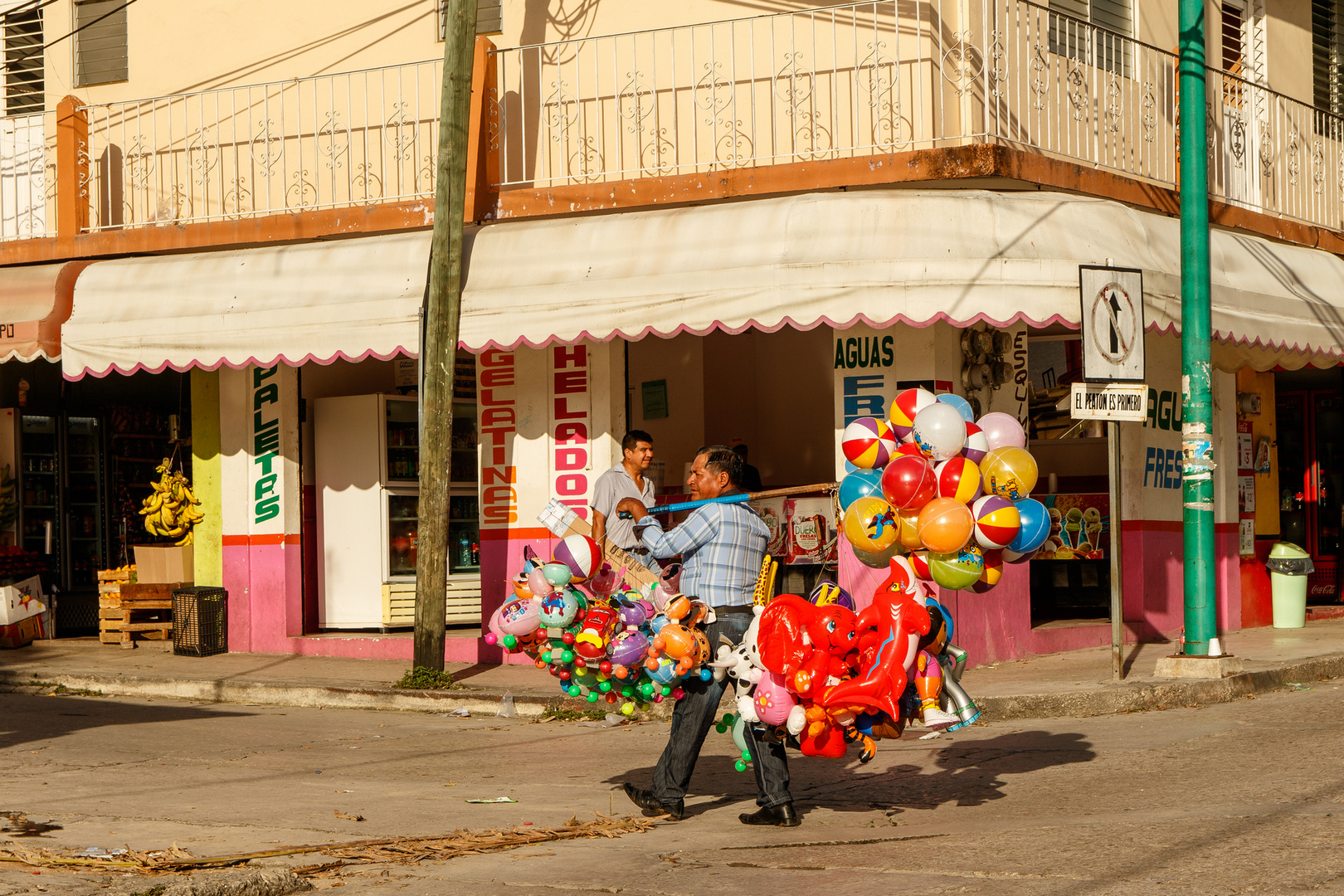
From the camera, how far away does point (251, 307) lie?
40.4 ft

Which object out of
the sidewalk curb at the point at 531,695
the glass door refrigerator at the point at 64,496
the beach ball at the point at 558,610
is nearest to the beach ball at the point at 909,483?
the beach ball at the point at 558,610

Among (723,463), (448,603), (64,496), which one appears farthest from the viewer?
(64,496)

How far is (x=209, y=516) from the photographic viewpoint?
555 inches

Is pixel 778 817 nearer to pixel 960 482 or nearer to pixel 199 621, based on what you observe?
pixel 960 482

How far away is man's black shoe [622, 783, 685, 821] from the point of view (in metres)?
6.87

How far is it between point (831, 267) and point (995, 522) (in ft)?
14.3

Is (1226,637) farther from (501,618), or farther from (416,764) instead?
(501,618)

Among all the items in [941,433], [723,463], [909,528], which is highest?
[941,433]

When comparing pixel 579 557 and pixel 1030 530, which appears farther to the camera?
pixel 579 557

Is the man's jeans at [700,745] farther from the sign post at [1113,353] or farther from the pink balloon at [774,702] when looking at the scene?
the sign post at [1113,353]

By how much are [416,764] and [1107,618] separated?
24.5 ft

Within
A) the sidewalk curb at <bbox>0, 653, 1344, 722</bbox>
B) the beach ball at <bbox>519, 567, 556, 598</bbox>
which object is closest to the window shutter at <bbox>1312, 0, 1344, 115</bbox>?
the sidewalk curb at <bbox>0, 653, 1344, 722</bbox>

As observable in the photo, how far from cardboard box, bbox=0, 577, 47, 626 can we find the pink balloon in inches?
415

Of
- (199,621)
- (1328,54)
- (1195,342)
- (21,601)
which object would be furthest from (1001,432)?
(1328,54)
